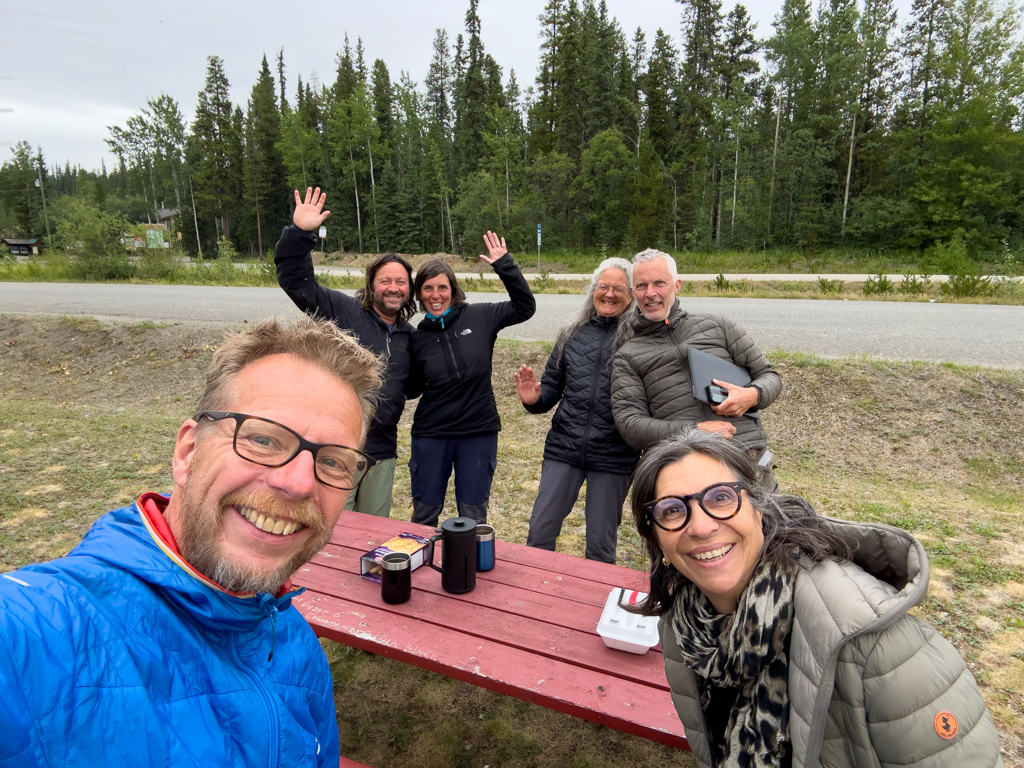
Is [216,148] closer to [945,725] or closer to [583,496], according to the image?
[583,496]

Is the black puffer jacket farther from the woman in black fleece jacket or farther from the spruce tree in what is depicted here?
the spruce tree

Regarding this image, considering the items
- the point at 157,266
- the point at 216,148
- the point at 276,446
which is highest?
the point at 216,148

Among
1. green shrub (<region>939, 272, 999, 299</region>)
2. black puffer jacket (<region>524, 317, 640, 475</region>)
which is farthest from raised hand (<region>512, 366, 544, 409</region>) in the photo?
green shrub (<region>939, 272, 999, 299</region>)

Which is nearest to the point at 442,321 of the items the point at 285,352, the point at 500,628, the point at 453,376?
the point at 453,376

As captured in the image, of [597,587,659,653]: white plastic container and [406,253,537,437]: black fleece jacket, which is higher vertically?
[406,253,537,437]: black fleece jacket

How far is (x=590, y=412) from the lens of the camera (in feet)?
9.70

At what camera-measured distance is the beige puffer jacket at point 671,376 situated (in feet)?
8.64

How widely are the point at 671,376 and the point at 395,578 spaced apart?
1.48m

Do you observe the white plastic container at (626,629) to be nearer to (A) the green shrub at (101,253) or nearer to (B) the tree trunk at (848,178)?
(A) the green shrub at (101,253)

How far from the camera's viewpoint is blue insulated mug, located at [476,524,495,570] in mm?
2152

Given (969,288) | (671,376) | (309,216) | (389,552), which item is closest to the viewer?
(389,552)

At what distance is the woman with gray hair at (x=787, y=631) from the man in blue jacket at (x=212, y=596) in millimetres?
766

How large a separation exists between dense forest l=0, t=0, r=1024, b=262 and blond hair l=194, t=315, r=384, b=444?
26788 mm

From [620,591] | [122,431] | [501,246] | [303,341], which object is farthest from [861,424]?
[122,431]
